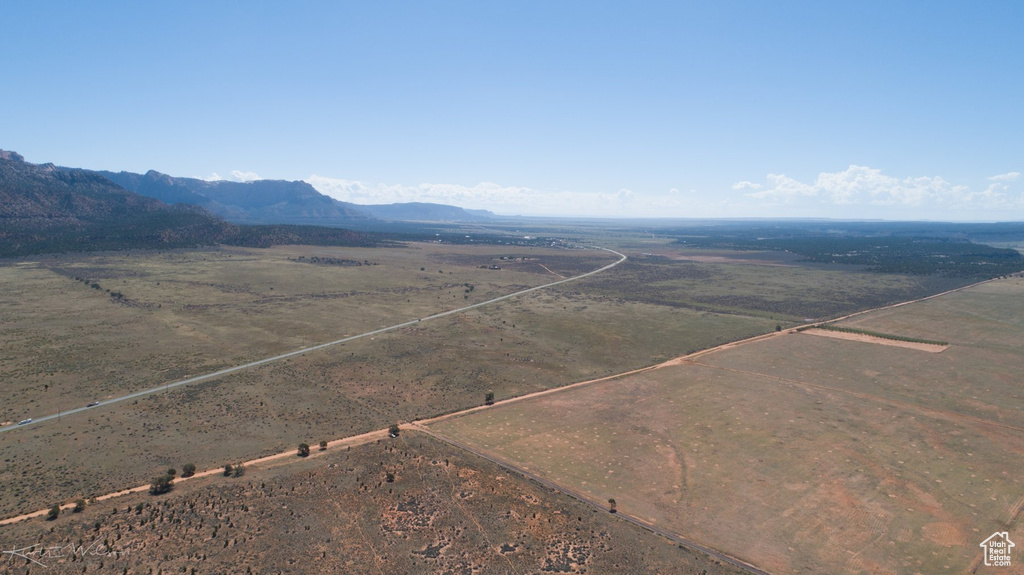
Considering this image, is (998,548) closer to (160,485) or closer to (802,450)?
(802,450)

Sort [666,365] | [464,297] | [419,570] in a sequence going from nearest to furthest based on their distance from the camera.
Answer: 1. [419,570]
2. [666,365]
3. [464,297]

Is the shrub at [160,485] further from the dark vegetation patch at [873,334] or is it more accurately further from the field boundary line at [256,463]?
the dark vegetation patch at [873,334]

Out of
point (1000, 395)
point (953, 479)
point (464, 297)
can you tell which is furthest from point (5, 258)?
point (1000, 395)

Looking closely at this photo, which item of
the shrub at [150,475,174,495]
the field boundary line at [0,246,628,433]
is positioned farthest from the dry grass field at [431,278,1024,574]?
the field boundary line at [0,246,628,433]

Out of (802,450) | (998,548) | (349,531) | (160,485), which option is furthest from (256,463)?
(998,548)

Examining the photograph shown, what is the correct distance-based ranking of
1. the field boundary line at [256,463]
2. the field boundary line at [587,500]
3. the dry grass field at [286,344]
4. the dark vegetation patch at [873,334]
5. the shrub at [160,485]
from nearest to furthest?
the field boundary line at [587,500]
the field boundary line at [256,463]
the shrub at [160,485]
the dry grass field at [286,344]
the dark vegetation patch at [873,334]

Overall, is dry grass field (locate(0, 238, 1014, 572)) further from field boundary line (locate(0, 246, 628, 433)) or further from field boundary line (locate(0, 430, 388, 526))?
field boundary line (locate(0, 246, 628, 433))

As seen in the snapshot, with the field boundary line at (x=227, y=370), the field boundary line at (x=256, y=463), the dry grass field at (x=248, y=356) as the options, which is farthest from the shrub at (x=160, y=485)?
the field boundary line at (x=227, y=370)

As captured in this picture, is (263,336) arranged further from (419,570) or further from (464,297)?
(419,570)
